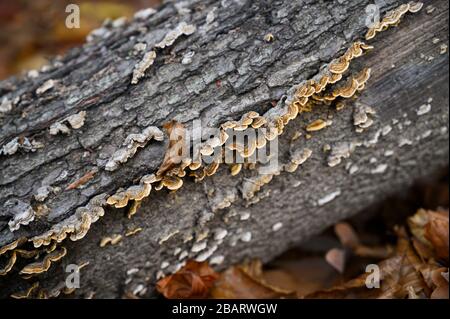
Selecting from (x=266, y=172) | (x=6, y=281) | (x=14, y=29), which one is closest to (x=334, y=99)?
(x=266, y=172)

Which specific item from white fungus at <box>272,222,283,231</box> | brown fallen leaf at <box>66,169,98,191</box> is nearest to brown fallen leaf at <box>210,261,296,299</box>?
white fungus at <box>272,222,283,231</box>

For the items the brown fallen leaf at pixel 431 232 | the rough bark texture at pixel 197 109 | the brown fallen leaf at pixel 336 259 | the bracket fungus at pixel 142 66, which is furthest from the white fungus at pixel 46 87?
the brown fallen leaf at pixel 431 232

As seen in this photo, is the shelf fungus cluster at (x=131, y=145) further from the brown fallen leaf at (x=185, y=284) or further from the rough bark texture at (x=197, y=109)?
the brown fallen leaf at (x=185, y=284)

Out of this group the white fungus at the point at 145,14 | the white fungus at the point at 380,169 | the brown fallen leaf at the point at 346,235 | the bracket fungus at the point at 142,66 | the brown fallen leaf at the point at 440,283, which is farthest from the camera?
the brown fallen leaf at the point at 346,235

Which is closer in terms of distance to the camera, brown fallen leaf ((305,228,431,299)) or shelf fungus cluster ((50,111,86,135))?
shelf fungus cluster ((50,111,86,135))

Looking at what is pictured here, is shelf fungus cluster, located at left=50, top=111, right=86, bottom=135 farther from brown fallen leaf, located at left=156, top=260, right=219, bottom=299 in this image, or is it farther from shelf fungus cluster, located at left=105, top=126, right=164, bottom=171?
brown fallen leaf, located at left=156, top=260, right=219, bottom=299

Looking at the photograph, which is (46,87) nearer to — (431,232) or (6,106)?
(6,106)
